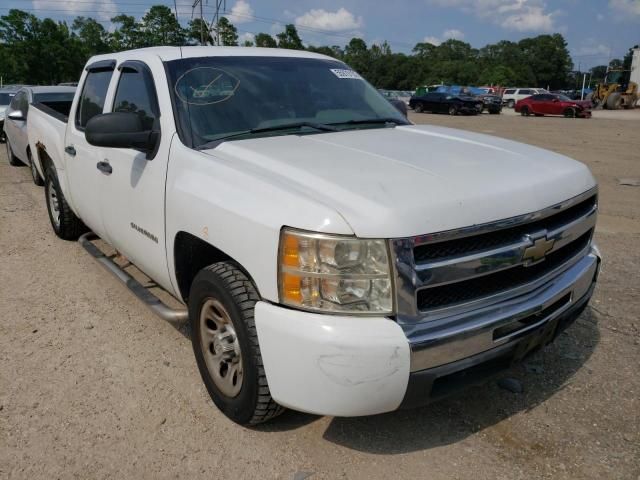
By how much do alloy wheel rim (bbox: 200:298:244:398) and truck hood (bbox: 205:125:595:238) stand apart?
734mm

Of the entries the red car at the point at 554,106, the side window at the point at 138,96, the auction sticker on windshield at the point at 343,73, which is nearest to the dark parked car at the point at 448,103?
the red car at the point at 554,106

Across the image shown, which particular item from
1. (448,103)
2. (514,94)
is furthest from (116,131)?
(514,94)

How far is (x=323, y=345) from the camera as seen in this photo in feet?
6.80

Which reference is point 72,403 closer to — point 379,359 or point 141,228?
point 141,228

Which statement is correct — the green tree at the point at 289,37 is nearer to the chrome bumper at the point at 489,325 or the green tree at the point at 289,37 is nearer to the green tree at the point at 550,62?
the green tree at the point at 550,62

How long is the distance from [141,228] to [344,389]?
1.76 metres

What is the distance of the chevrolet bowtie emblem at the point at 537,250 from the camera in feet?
7.73

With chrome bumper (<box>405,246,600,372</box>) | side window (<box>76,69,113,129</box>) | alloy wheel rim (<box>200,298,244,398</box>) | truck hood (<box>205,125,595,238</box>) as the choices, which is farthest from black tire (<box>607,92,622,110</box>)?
alloy wheel rim (<box>200,298,244,398</box>)

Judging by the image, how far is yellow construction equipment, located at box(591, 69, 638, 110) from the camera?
39.4 meters

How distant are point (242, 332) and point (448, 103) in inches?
1261

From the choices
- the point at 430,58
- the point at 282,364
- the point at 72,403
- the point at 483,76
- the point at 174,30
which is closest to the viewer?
the point at 282,364

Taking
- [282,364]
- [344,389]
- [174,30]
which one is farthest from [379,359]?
[174,30]

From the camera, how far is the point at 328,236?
6.78 ft

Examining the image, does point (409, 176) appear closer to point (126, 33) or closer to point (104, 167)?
point (104, 167)
